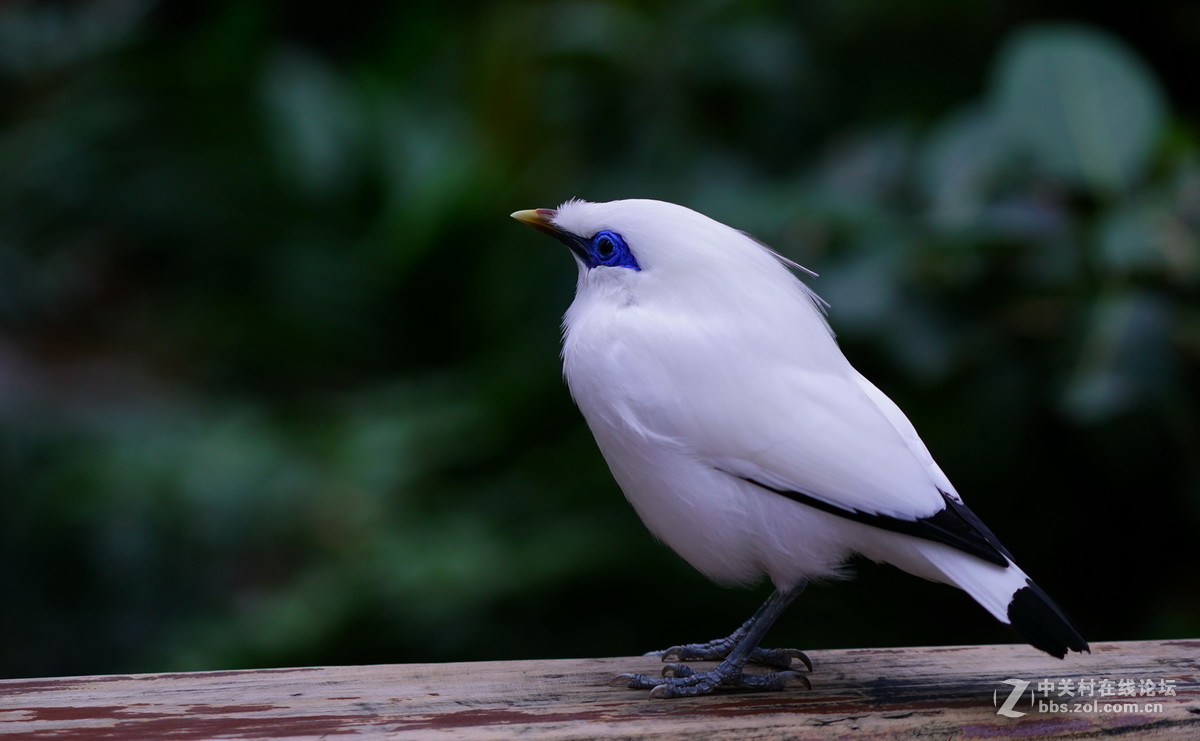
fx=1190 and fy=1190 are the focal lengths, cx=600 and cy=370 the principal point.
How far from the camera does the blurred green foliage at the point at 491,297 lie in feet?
12.0

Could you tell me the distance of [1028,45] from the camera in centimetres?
372

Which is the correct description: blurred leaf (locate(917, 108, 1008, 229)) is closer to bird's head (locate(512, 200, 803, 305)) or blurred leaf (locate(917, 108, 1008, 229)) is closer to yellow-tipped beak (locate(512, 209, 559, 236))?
bird's head (locate(512, 200, 803, 305))

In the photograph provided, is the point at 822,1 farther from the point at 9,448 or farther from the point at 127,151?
the point at 9,448

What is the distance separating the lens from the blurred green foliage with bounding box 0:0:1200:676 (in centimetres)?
365

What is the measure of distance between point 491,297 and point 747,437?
3.11 metres

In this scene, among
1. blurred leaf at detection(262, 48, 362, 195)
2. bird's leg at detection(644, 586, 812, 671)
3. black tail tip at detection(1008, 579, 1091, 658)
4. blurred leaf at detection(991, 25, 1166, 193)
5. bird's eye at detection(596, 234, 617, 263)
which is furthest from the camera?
blurred leaf at detection(262, 48, 362, 195)

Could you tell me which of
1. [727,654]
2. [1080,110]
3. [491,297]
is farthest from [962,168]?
[491,297]

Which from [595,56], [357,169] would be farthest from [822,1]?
[357,169]

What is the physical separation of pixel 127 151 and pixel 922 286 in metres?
3.91

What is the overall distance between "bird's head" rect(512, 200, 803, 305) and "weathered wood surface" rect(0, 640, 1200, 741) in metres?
0.79

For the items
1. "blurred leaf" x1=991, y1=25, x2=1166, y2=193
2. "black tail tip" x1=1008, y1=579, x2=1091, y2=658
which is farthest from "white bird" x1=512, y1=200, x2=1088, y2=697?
"blurred leaf" x1=991, y1=25, x2=1166, y2=193

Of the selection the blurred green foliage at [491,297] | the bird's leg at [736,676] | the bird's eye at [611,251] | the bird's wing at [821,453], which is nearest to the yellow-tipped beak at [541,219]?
the bird's eye at [611,251]

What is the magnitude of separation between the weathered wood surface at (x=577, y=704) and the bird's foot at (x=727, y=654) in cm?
7

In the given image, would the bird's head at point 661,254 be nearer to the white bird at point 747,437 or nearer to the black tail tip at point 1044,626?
the white bird at point 747,437
